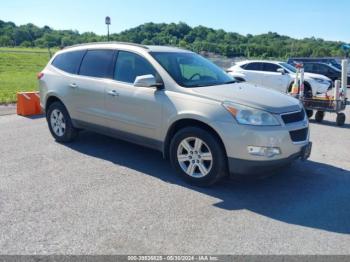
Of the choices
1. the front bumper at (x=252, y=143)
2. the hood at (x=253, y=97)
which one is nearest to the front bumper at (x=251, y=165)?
the front bumper at (x=252, y=143)

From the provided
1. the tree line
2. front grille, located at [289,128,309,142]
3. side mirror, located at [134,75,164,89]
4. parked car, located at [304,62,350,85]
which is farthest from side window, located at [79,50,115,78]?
the tree line

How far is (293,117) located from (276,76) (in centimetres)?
1142

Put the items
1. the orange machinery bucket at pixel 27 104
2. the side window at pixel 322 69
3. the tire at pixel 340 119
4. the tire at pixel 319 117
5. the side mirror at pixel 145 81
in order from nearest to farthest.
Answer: the side mirror at pixel 145 81 < the tire at pixel 340 119 < the orange machinery bucket at pixel 27 104 < the tire at pixel 319 117 < the side window at pixel 322 69

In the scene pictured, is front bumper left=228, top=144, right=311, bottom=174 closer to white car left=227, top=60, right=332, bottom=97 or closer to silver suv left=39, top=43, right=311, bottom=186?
silver suv left=39, top=43, right=311, bottom=186

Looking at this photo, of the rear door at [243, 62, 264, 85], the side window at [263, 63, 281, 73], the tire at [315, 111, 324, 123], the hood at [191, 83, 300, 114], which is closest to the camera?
the hood at [191, 83, 300, 114]

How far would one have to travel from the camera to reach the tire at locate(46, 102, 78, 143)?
22.2 feet

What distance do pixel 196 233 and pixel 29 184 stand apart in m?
2.44

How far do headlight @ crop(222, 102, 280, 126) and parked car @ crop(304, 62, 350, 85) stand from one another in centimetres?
2086

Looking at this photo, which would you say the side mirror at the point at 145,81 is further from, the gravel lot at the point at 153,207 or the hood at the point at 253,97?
the gravel lot at the point at 153,207

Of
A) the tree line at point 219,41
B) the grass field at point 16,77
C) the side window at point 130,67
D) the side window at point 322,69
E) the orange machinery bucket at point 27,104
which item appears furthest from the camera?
the tree line at point 219,41

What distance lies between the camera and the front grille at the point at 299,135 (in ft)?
15.8

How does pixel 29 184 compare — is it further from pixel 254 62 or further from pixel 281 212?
pixel 254 62

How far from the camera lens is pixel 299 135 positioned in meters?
4.95

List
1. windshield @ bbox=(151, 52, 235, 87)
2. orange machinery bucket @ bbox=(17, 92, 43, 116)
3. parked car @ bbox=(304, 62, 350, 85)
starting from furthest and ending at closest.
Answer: parked car @ bbox=(304, 62, 350, 85), orange machinery bucket @ bbox=(17, 92, 43, 116), windshield @ bbox=(151, 52, 235, 87)
